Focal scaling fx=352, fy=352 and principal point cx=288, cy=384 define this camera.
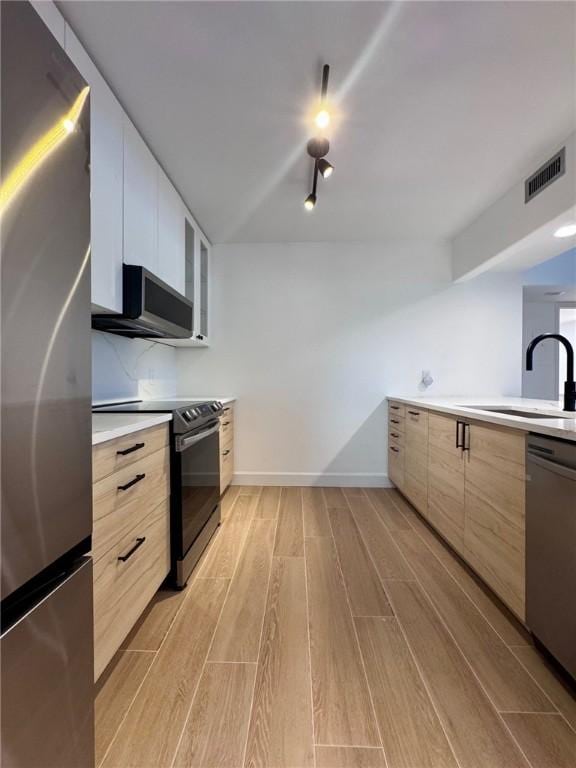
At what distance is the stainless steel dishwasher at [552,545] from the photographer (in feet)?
3.86

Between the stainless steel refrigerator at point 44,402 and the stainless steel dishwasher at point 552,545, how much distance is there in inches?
56.4

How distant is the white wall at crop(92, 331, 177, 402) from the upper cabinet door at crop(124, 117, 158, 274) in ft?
1.92

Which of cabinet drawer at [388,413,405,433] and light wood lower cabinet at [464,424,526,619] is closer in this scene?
light wood lower cabinet at [464,424,526,619]

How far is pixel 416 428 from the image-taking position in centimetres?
274

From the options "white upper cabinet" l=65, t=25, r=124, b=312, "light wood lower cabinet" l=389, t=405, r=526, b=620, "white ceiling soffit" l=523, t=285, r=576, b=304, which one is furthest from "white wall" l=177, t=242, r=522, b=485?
"white upper cabinet" l=65, t=25, r=124, b=312

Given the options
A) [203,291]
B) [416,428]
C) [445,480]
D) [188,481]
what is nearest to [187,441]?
[188,481]

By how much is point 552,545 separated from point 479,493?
1.74ft

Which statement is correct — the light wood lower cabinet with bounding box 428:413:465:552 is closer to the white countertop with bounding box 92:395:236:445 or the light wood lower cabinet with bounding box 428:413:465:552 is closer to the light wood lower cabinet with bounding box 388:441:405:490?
the light wood lower cabinet with bounding box 388:441:405:490

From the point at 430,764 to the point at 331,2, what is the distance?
2.50 metres

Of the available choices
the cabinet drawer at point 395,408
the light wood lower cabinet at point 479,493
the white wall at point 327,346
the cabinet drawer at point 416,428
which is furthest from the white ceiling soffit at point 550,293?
the light wood lower cabinet at point 479,493

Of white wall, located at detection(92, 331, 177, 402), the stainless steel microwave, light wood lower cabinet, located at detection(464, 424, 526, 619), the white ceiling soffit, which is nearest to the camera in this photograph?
light wood lower cabinet, located at detection(464, 424, 526, 619)

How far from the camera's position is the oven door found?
1807 millimetres

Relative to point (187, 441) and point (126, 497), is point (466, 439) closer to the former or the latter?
point (187, 441)

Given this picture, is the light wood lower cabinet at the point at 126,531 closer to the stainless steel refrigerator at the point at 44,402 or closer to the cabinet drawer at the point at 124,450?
the cabinet drawer at the point at 124,450
